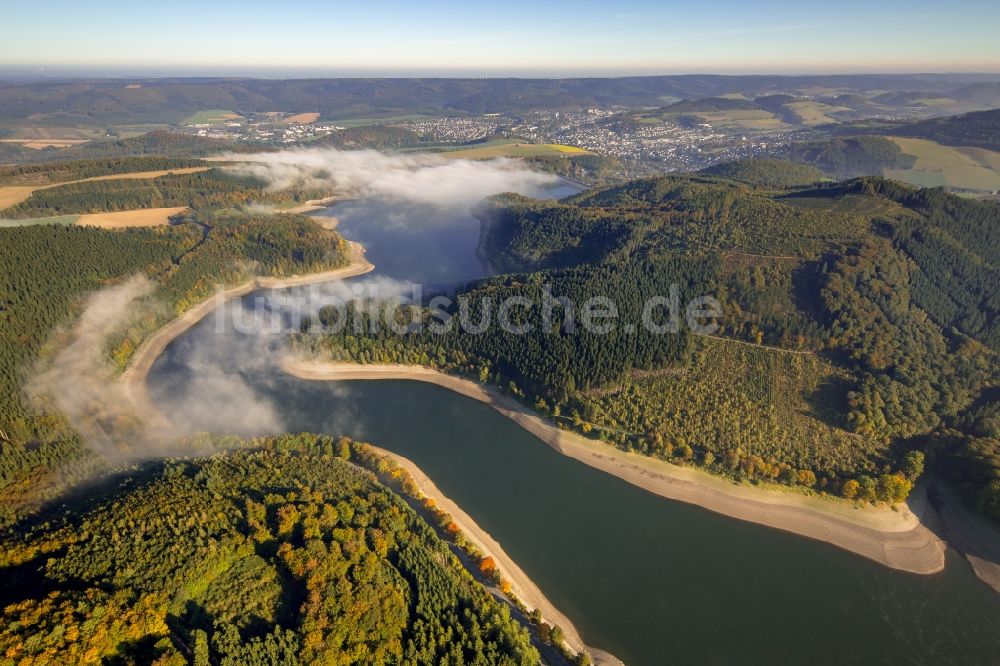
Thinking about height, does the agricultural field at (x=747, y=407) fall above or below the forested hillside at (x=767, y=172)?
below

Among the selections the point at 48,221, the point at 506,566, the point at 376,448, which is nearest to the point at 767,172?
the point at 376,448

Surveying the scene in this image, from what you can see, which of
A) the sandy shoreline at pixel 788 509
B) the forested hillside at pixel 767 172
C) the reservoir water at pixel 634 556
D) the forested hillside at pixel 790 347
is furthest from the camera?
the forested hillside at pixel 767 172

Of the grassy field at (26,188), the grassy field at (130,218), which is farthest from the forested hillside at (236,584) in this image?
the grassy field at (26,188)

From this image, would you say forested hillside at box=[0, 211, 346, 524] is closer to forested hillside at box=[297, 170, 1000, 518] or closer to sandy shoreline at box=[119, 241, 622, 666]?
sandy shoreline at box=[119, 241, 622, 666]

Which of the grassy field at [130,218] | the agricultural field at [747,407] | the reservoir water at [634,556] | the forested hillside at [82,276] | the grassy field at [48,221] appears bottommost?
the reservoir water at [634,556]

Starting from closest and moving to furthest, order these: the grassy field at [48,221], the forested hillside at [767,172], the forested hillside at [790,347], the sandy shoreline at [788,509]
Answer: the sandy shoreline at [788,509], the forested hillside at [790,347], the grassy field at [48,221], the forested hillside at [767,172]

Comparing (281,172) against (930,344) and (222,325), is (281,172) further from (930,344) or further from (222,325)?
(930,344)

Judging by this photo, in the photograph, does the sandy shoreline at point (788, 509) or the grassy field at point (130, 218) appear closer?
the sandy shoreline at point (788, 509)

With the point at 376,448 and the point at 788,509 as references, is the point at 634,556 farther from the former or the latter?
the point at 376,448

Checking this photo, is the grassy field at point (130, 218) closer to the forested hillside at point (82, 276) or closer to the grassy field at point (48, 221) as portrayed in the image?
the grassy field at point (48, 221)
